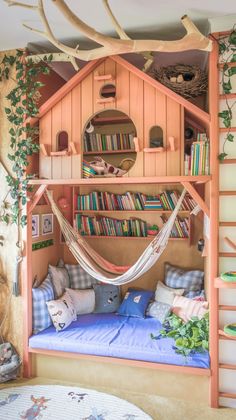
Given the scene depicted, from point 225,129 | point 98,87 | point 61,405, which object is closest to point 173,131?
point 225,129

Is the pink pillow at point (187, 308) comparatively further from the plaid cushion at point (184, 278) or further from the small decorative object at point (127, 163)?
the small decorative object at point (127, 163)

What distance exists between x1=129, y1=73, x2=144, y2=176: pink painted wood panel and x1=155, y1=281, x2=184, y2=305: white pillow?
48.1 inches

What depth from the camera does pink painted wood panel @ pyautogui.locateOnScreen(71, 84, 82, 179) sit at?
264 cm

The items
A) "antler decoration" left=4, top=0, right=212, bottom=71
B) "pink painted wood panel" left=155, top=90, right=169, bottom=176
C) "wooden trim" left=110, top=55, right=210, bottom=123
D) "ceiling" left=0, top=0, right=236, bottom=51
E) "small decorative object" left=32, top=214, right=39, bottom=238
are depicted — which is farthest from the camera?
"small decorative object" left=32, top=214, right=39, bottom=238

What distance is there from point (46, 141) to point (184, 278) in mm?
1813

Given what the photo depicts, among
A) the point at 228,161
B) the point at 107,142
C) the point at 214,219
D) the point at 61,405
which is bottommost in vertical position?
the point at 61,405

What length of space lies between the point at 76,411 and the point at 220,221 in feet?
5.65

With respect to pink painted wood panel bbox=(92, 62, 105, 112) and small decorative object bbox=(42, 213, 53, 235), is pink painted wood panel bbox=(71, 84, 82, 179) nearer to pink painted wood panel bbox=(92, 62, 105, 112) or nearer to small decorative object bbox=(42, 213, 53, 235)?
pink painted wood panel bbox=(92, 62, 105, 112)

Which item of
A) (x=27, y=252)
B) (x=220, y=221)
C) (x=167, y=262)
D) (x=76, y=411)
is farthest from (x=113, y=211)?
(x=76, y=411)

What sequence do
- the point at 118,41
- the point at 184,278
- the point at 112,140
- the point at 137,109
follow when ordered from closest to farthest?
1. the point at 118,41
2. the point at 137,109
3. the point at 184,278
4. the point at 112,140

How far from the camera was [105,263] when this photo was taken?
9.72ft

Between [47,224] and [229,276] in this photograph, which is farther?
[47,224]

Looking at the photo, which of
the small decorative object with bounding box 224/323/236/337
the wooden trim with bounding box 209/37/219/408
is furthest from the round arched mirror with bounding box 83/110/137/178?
the small decorative object with bounding box 224/323/236/337

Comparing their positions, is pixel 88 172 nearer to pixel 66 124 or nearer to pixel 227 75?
pixel 66 124
